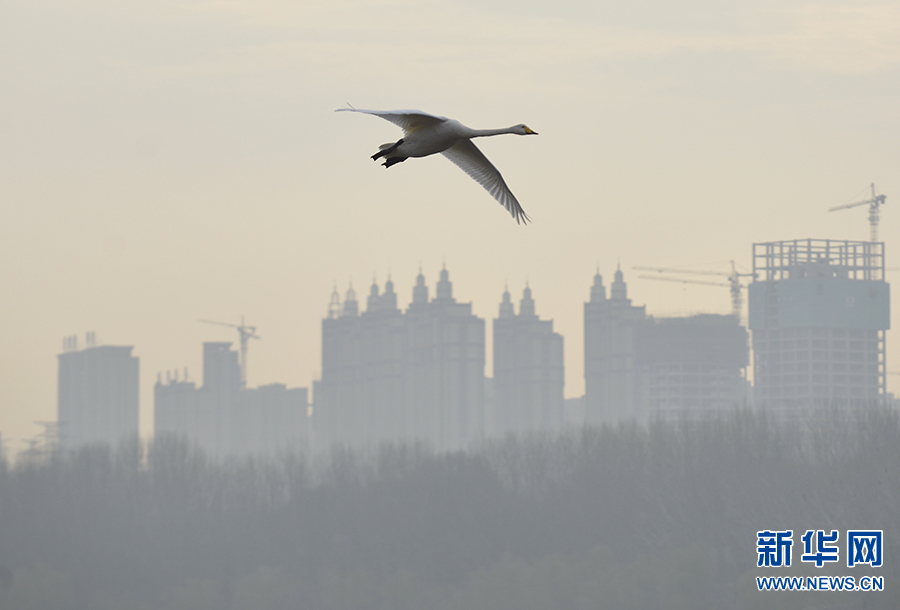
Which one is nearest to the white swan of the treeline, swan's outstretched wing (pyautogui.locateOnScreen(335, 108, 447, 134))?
swan's outstretched wing (pyautogui.locateOnScreen(335, 108, 447, 134))

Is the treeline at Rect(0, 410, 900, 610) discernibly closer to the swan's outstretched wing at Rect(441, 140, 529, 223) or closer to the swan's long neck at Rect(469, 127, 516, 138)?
the swan's outstretched wing at Rect(441, 140, 529, 223)

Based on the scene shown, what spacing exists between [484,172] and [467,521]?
6522 cm

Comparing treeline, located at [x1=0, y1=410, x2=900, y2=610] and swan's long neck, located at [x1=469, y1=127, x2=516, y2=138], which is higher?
swan's long neck, located at [x1=469, y1=127, x2=516, y2=138]

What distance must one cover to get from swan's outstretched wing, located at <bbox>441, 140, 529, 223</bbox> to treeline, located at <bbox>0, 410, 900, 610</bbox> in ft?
144

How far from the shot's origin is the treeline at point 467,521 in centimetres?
6719

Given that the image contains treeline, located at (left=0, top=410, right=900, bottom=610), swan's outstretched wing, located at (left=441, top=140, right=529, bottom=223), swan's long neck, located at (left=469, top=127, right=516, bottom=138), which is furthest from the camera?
treeline, located at (left=0, top=410, right=900, bottom=610)

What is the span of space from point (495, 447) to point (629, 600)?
117 ft

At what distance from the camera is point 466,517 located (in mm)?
82812

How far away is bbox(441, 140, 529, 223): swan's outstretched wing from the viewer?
18328 millimetres

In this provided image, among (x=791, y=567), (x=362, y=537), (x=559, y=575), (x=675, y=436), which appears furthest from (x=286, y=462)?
(x=791, y=567)

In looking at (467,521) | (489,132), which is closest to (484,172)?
(489,132)

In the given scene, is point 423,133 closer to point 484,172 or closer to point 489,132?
point 489,132

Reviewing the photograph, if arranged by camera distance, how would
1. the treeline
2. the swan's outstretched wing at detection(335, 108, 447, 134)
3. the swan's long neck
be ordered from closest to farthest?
1. the swan's outstretched wing at detection(335, 108, 447, 134)
2. the swan's long neck
3. the treeline

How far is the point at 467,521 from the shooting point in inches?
3238
